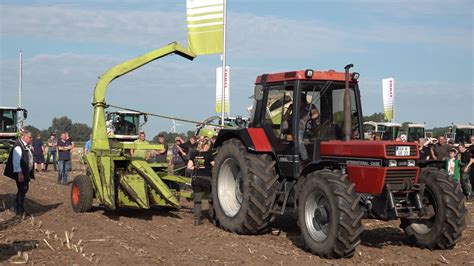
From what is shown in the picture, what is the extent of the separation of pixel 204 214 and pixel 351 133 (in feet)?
11.9

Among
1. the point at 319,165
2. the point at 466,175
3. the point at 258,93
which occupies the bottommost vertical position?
the point at 466,175

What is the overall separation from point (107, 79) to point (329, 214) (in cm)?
575

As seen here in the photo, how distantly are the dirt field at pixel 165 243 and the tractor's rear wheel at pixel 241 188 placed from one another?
21 cm

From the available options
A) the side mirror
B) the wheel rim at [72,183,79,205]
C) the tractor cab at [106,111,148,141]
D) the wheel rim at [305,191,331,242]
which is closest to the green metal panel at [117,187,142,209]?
the wheel rim at [72,183,79,205]

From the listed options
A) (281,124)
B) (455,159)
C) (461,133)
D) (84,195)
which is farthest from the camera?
(461,133)

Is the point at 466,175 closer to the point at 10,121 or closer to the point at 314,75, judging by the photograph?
the point at 314,75

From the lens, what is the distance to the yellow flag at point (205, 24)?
14.1 m

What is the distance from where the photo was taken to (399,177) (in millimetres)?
6934

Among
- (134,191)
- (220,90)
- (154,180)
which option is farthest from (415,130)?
(134,191)

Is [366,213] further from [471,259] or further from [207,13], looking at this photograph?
[207,13]

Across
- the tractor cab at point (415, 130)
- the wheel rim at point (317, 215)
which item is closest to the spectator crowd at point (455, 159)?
the wheel rim at point (317, 215)

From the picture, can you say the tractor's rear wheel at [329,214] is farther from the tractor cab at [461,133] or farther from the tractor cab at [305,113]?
the tractor cab at [461,133]

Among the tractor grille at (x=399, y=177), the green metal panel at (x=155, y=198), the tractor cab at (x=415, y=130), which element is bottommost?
the green metal panel at (x=155, y=198)

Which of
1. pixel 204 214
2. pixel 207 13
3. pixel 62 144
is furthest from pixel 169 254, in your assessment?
pixel 62 144
